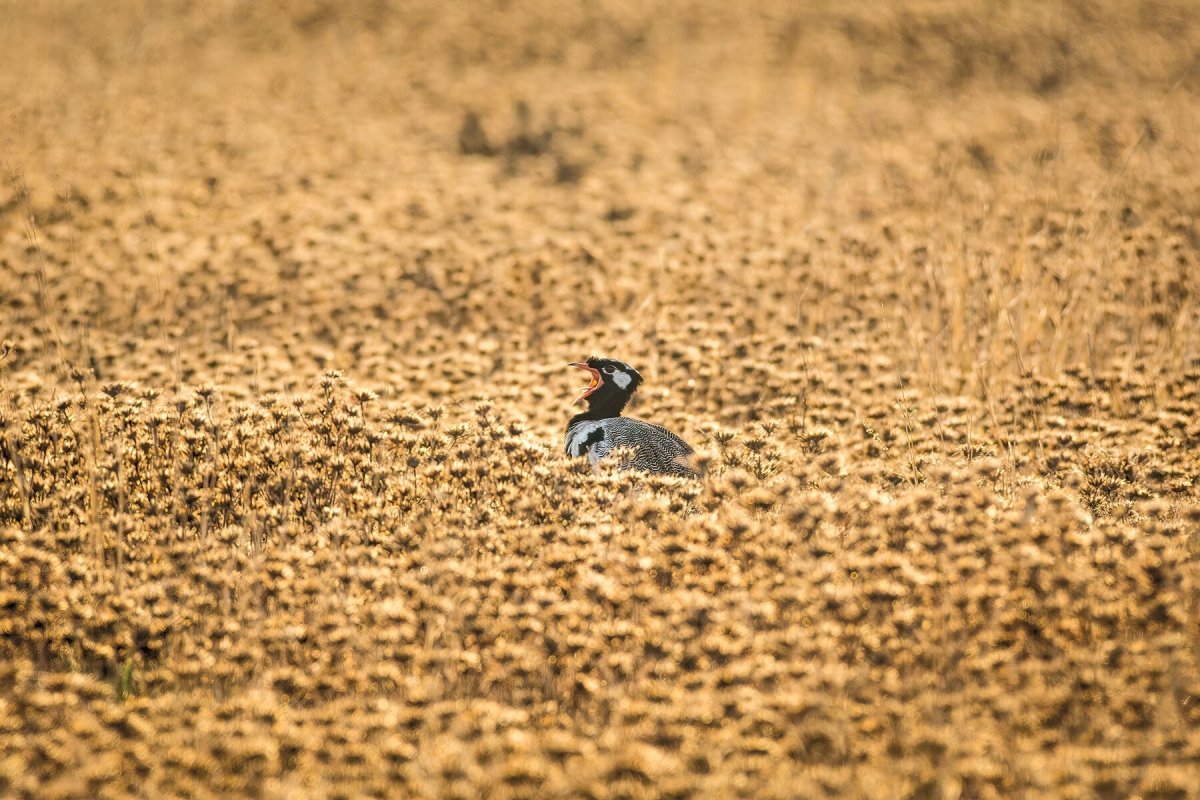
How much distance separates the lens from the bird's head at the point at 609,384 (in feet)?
17.5

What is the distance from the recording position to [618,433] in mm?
4785

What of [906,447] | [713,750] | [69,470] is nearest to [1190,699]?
[713,750]

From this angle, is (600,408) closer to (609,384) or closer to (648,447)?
(609,384)

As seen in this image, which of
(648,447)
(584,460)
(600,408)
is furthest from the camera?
(600,408)

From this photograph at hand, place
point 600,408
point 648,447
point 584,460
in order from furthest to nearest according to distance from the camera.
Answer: point 600,408 → point 648,447 → point 584,460

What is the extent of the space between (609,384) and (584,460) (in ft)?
3.16

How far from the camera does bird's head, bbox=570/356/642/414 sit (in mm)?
5348

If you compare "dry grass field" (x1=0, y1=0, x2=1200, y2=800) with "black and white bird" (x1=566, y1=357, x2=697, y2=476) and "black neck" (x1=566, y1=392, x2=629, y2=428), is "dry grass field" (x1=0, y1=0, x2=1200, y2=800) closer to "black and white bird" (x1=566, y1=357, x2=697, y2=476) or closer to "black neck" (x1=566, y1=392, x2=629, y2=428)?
"black and white bird" (x1=566, y1=357, x2=697, y2=476)

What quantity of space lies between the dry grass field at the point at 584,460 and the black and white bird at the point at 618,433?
0.77 feet

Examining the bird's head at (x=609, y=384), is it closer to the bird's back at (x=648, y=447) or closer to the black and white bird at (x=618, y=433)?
the black and white bird at (x=618, y=433)

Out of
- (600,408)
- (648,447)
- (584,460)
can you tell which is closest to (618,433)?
(648,447)

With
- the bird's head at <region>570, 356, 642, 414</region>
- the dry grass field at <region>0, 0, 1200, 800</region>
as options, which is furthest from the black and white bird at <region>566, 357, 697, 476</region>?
the dry grass field at <region>0, 0, 1200, 800</region>

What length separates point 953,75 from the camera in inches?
551

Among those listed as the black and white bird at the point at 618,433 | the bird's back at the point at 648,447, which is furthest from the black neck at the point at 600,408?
the bird's back at the point at 648,447
